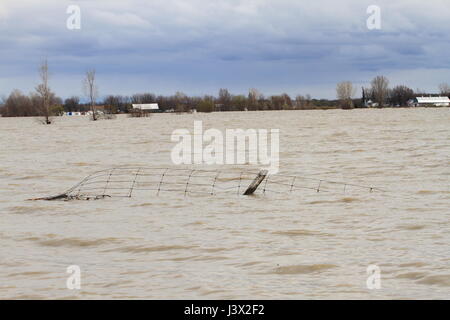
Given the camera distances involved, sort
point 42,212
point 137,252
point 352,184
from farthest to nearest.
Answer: point 352,184
point 42,212
point 137,252

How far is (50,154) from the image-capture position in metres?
32.3

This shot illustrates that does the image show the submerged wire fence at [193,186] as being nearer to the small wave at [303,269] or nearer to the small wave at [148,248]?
the small wave at [148,248]

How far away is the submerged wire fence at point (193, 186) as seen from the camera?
1652 centimetres

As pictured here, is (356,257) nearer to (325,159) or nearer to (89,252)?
(89,252)

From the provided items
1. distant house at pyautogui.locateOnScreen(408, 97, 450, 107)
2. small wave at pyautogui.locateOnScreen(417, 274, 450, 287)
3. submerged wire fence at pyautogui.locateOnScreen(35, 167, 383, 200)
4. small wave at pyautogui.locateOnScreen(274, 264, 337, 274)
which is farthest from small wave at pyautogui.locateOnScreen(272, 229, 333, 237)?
distant house at pyautogui.locateOnScreen(408, 97, 450, 107)

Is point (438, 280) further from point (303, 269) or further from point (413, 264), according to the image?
point (303, 269)

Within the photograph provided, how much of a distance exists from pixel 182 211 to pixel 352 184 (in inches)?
242

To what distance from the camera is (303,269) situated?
28.4ft

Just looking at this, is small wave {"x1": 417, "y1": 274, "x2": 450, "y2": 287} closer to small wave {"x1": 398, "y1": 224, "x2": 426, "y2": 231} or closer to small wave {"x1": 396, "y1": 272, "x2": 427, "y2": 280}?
small wave {"x1": 396, "y1": 272, "x2": 427, "y2": 280}

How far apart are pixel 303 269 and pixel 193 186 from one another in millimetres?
9546

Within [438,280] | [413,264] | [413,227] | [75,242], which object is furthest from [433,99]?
[438,280]

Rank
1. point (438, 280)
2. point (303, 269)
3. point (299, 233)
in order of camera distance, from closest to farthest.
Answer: point (438, 280), point (303, 269), point (299, 233)
